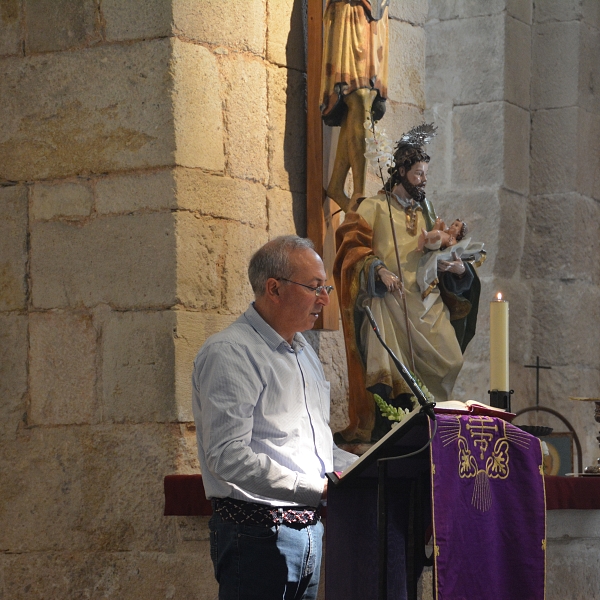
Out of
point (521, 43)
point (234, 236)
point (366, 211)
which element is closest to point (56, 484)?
point (234, 236)

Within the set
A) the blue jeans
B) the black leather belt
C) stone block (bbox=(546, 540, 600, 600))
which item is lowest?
stone block (bbox=(546, 540, 600, 600))

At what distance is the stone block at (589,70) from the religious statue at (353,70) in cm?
224

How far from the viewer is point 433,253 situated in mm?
4926

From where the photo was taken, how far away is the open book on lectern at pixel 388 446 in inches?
119

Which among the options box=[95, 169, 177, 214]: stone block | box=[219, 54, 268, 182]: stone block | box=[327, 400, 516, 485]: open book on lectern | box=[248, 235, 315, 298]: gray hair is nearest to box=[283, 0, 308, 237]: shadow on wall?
box=[219, 54, 268, 182]: stone block

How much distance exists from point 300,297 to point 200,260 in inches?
52.9

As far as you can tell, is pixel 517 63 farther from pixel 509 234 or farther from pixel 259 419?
pixel 259 419

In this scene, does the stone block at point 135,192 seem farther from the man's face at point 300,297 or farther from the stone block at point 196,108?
the man's face at point 300,297

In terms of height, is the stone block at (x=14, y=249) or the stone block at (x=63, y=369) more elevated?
the stone block at (x=14, y=249)

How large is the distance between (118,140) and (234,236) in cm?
60

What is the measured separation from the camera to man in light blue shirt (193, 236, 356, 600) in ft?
10.9

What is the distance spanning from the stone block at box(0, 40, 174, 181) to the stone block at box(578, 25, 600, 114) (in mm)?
3105

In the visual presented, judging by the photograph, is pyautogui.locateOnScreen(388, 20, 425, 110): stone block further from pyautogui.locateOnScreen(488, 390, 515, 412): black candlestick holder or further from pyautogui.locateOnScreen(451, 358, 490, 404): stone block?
pyautogui.locateOnScreen(488, 390, 515, 412): black candlestick holder

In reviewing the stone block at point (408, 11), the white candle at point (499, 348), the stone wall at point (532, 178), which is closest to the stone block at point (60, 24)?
the stone block at point (408, 11)
